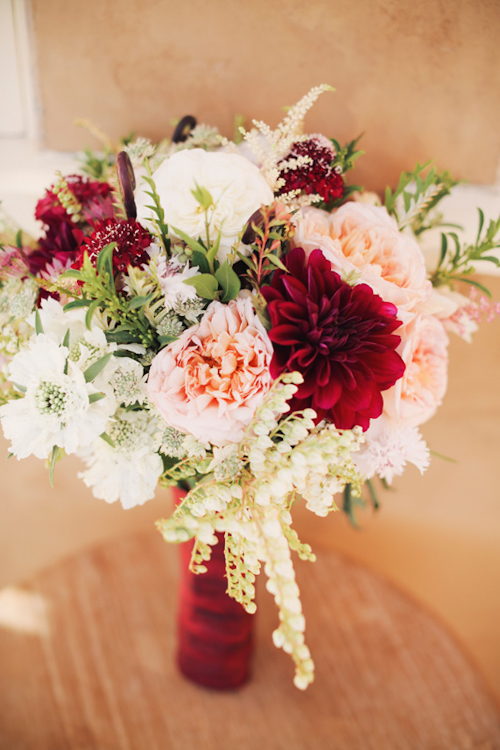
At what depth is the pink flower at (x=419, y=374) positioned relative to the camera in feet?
1.84

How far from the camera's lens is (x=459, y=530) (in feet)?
4.12

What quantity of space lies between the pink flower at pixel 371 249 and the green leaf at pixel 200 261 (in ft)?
0.34

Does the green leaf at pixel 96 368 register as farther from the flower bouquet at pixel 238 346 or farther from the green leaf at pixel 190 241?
the green leaf at pixel 190 241

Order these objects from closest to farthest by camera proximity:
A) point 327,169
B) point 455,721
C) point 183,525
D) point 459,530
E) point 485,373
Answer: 1. point 183,525
2. point 327,169
3. point 455,721
4. point 485,373
5. point 459,530

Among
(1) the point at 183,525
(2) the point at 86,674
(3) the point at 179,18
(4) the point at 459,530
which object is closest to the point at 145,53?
(3) the point at 179,18

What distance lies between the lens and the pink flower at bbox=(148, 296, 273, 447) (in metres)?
0.50

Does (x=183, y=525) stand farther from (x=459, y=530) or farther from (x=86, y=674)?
(x=459, y=530)

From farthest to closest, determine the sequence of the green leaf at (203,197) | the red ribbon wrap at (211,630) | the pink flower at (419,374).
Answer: the red ribbon wrap at (211,630), the pink flower at (419,374), the green leaf at (203,197)

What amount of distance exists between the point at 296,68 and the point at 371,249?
407 millimetres

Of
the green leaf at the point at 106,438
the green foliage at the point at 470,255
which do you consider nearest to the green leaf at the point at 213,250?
the green leaf at the point at 106,438

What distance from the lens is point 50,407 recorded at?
521 mm

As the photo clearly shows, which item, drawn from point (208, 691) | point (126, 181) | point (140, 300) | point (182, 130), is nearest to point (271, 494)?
point (140, 300)

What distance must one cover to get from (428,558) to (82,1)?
1423 mm

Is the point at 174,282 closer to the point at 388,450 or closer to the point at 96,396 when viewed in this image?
the point at 96,396
